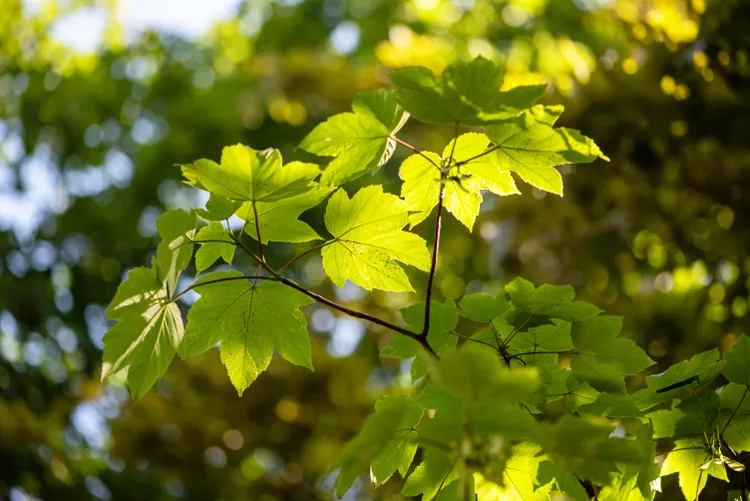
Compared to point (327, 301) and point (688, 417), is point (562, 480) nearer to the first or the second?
point (688, 417)

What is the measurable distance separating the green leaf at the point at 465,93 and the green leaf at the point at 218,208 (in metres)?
0.18

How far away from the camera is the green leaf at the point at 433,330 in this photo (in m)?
0.60

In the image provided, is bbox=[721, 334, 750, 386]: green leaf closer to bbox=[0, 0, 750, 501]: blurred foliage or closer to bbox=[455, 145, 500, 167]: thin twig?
bbox=[455, 145, 500, 167]: thin twig

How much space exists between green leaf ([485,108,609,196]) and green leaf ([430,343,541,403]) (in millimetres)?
253

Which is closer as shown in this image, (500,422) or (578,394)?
(500,422)

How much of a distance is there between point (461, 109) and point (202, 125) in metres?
5.82

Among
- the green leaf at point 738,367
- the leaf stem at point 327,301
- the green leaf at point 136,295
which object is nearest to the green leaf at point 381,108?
the leaf stem at point 327,301

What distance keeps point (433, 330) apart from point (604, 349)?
6.4 inches

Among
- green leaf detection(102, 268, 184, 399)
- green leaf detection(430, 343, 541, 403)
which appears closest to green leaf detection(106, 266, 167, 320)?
green leaf detection(102, 268, 184, 399)

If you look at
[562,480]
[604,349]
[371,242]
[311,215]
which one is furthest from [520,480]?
[311,215]

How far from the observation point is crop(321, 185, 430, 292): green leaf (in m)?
0.59

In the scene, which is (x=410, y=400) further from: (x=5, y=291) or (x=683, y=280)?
(x=5, y=291)

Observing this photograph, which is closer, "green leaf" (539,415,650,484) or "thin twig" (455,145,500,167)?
"green leaf" (539,415,650,484)

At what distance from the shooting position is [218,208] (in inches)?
22.1
